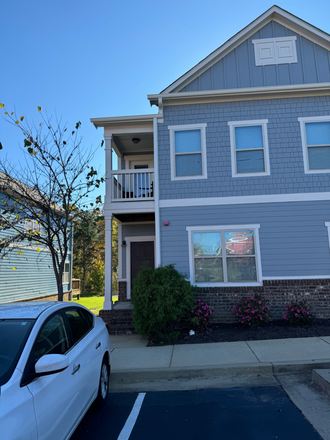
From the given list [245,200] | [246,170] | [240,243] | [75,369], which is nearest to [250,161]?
[246,170]

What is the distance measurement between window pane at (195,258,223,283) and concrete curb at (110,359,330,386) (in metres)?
3.55

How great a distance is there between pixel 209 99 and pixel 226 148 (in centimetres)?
159

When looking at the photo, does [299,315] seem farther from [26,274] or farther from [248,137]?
[26,274]

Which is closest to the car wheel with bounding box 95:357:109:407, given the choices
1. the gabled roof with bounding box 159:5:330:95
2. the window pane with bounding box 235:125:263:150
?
the window pane with bounding box 235:125:263:150

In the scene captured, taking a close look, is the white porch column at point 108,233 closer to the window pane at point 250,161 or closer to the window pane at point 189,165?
the window pane at point 189,165

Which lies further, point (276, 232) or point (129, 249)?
point (129, 249)

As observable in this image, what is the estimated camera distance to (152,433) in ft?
11.6

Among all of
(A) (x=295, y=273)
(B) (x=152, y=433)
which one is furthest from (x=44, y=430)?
(A) (x=295, y=273)

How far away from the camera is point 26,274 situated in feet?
52.0

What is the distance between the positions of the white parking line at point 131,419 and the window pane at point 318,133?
7983 mm

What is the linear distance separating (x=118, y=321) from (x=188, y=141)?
218 inches

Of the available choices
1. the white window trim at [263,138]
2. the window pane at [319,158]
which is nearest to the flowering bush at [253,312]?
the white window trim at [263,138]

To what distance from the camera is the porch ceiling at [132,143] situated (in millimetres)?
10378

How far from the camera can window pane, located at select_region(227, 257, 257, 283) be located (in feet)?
28.5
